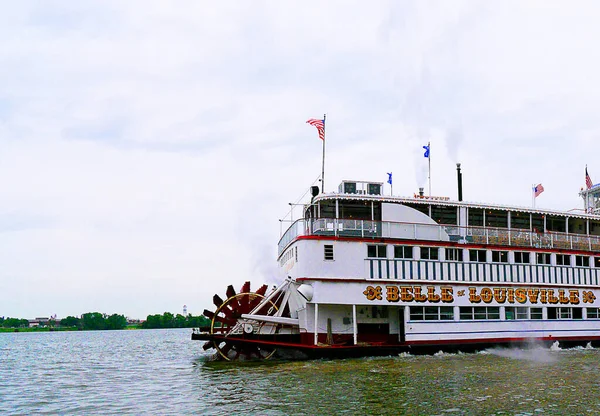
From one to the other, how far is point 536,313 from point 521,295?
122 centimetres

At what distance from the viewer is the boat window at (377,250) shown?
25312mm

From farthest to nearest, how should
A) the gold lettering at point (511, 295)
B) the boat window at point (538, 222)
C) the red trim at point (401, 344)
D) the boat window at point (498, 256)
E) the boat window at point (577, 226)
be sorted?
the boat window at point (577, 226) < the boat window at point (538, 222) < the boat window at point (498, 256) < the gold lettering at point (511, 295) < the red trim at point (401, 344)

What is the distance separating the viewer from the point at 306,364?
74.4ft

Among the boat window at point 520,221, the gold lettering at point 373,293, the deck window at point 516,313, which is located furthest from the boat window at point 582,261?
the gold lettering at point 373,293

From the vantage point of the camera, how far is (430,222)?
87.0 feet

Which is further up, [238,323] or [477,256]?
[477,256]

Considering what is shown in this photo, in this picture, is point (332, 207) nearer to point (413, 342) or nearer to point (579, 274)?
point (413, 342)

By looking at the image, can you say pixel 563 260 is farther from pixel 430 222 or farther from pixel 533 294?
pixel 430 222

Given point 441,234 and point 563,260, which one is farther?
point 563,260

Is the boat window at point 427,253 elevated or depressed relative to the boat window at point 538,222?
depressed

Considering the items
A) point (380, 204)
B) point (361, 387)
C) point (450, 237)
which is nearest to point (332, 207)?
point (380, 204)

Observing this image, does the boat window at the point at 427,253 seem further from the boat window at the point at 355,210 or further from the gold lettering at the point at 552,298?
the gold lettering at the point at 552,298

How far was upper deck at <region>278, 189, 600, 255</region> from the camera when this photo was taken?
995 inches

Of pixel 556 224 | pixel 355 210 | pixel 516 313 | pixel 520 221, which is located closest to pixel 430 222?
pixel 355 210
